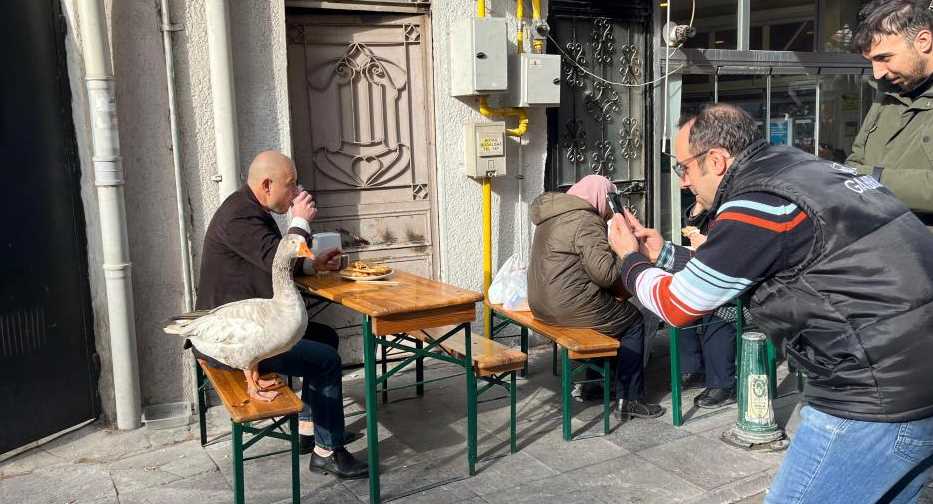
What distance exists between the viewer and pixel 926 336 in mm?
2248

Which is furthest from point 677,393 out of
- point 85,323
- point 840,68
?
point 840,68

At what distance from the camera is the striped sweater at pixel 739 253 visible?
2.29m

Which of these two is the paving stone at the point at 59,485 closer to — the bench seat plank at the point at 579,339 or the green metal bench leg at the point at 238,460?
the green metal bench leg at the point at 238,460

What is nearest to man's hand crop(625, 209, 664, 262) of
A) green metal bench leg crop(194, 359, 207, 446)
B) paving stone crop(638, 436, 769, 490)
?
paving stone crop(638, 436, 769, 490)

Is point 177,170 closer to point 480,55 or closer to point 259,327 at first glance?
point 259,327

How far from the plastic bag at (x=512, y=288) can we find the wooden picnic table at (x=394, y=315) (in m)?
1.04

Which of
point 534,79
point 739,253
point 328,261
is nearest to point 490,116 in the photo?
point 534,79

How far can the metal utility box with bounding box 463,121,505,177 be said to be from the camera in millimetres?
6062

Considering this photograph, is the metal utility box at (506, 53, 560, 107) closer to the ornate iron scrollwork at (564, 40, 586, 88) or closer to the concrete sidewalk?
the ornate iron scrollwork at (564, 40, 586, 88)

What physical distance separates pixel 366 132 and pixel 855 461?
432 cm

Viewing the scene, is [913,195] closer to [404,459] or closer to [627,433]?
[627,433]

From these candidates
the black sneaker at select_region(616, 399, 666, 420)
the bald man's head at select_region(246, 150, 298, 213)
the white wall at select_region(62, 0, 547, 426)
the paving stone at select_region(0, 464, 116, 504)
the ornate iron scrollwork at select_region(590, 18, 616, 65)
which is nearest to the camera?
the paving stone at select_region(0, 464, 116, 504)

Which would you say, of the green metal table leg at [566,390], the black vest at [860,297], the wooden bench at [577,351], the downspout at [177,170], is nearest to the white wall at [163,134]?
the downspout at [177,170]

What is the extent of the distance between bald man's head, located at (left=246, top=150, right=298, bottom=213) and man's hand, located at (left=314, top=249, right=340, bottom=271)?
51 centimetres
